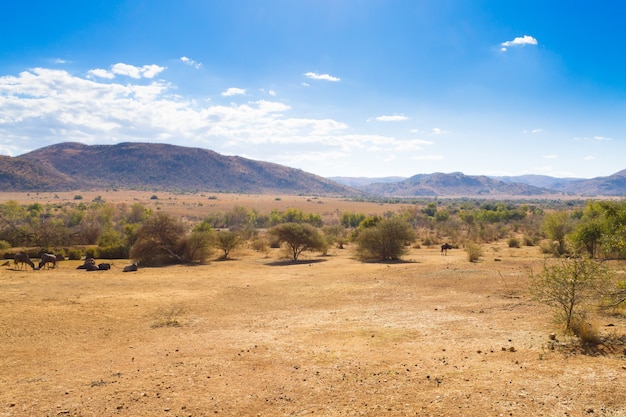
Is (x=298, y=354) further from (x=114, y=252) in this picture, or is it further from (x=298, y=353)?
(x=114, y=252)

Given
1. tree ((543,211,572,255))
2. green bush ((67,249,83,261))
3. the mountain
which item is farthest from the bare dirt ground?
the mountain

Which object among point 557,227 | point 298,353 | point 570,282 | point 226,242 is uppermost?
point 570,282

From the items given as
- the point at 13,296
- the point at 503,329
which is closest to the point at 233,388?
the point at 503,329

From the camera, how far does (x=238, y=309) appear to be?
59.5ft

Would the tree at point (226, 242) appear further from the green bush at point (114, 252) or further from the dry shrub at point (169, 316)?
the dry shrub at point (169, 316)

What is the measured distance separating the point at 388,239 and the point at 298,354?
24767mm

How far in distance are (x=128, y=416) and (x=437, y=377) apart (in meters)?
6.26

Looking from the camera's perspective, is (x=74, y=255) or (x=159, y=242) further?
(x=74, y=255)

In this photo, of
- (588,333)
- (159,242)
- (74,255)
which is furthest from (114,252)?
(588,333)

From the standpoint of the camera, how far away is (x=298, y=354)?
11.5 metres

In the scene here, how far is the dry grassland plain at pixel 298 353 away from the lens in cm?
824

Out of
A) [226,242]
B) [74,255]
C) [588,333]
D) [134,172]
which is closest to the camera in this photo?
[588,333]

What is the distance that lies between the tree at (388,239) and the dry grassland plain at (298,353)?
40.8 feet

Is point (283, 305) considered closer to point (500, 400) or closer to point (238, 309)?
point (238, 309)
